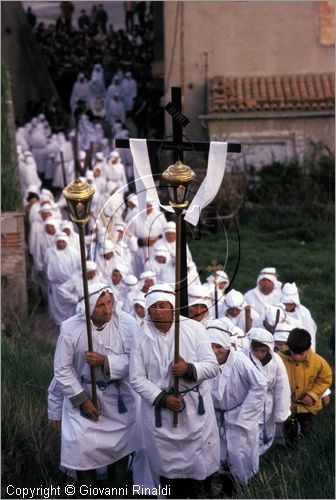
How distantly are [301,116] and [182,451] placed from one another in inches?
637

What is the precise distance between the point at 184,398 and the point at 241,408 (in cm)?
90

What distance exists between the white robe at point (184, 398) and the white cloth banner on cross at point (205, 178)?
91cm

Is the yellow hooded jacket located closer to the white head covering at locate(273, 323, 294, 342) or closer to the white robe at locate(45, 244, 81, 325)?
the white head covering at locate(273, 323, 294, 342)

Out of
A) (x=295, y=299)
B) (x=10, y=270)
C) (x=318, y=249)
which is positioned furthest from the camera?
(x=318, y=249)

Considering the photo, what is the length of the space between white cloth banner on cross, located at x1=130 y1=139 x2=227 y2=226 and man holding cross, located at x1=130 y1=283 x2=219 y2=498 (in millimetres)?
680

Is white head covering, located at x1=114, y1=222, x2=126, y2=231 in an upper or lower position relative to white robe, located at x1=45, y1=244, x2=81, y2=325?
upper

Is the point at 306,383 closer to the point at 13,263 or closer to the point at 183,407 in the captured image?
the point at 183,407

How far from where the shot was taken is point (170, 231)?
1515 centimetres

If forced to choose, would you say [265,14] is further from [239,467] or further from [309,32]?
[239,467]

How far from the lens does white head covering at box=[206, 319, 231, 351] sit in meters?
8.64

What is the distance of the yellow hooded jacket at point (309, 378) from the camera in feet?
31.9

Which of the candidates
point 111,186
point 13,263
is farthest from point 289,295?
point 111,186

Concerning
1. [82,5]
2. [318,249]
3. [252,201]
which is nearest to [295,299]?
[318,249]

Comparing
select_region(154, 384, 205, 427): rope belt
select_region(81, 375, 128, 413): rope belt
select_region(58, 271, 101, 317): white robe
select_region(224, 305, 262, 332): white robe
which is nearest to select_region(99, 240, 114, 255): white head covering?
select_region(58, 271, 101, 317): white robe
